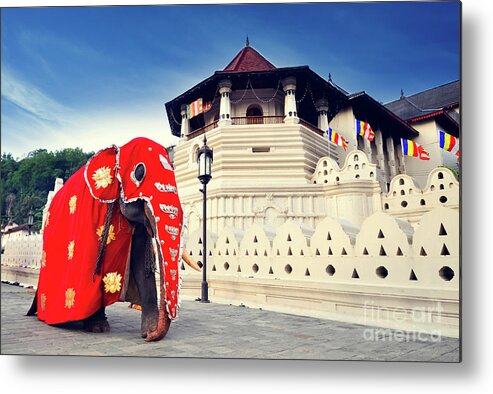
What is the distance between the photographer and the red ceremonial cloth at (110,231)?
9.86 feet

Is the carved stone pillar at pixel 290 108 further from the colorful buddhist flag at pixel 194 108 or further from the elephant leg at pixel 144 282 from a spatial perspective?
the elephant leg at pixel 144 282

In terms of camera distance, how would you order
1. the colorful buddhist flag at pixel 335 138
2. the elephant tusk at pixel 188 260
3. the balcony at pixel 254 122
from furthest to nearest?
the colorful buddhist flag at pixel 335 138 → the balcony at pixel 254 122 → the elephant tusk at pixel 188 260

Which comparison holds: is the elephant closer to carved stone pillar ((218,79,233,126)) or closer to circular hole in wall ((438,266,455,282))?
circular hole in wall ((438,266,455,282))

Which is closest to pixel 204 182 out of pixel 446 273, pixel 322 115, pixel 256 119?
pixel 446 273

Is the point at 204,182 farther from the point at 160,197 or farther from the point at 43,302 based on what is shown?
the point at 43,302

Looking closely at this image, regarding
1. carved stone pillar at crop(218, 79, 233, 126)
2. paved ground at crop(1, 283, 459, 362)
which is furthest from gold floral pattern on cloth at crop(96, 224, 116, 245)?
carved stone pillar at crop(218, 79, 233, 126)

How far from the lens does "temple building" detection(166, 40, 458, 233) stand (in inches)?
277

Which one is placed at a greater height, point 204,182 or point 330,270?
point 204,182

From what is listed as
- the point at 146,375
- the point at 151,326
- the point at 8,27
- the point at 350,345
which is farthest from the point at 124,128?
the point at 350,345

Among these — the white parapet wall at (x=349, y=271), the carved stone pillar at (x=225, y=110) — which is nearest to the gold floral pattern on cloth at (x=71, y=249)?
the white parapet wall at (x=349, y=271)

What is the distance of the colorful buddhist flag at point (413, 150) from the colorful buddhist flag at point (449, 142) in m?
1.09

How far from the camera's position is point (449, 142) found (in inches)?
161

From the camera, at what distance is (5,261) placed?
5.51 m

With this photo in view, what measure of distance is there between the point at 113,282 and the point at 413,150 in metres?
4.71
